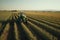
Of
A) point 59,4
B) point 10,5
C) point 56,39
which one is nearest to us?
point 56,39

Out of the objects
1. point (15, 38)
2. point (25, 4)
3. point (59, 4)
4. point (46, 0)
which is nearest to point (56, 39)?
point (15, 38)

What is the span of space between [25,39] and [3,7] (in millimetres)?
3847

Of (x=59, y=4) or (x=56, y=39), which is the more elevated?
(x=59, y=4)

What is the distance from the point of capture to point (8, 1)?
9055 millimetres

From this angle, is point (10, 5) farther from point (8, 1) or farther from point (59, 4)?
point (59, 4)

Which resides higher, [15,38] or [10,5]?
[10,5]

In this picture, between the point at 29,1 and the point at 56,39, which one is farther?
the point at 29,1

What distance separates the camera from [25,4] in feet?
30.4

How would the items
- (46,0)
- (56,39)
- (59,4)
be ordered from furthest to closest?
(46,0)
(59,4)
(56,39)

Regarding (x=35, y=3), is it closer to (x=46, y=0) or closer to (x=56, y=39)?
(x=46, y=0)

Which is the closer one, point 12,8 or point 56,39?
point 56,39

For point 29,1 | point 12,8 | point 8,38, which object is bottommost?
point 8,38

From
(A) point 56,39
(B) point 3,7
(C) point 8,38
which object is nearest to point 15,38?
(C) point 8,38

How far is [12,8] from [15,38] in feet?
12.7
